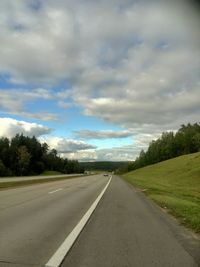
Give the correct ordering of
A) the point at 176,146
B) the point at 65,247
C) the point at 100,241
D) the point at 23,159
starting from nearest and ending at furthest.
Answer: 1. the point at 65,247
2. the point at 100,241
3. the point at 23,159
4. the point at 176,146

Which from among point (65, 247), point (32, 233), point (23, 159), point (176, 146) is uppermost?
point (176, 146)

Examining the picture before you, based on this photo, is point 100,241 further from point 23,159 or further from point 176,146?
point 176,146

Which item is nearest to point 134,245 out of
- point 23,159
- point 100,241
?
point 100,241

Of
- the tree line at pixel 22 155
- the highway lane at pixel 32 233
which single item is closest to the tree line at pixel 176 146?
the tree line at pixel 22 155

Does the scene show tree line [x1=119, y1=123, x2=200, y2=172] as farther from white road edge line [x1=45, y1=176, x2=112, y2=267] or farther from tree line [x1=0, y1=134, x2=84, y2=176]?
white road edge line [x1=45, y1=176, x2=112, y2=267]

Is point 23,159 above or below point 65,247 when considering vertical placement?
above

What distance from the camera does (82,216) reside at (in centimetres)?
1428

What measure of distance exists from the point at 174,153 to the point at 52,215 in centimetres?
15836

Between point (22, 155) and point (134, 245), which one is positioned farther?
point (22, 155)

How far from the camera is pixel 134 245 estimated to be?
8.97 metres

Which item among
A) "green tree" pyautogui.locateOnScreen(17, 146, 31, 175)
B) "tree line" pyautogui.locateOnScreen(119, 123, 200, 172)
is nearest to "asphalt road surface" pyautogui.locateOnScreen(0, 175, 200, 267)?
"green tree" pyautogui.locateOnScreen(17, 146, 31, 175)

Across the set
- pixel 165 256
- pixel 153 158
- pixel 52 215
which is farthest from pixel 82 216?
pixel 153 158

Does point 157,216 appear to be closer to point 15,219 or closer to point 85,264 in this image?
point 15,219

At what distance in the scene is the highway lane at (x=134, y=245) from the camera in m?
7.40
